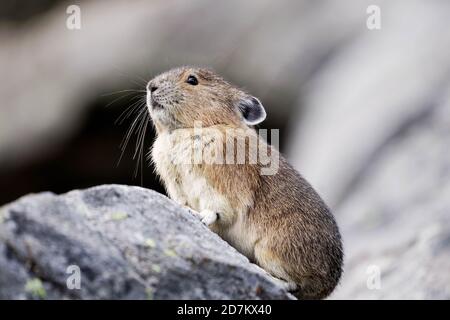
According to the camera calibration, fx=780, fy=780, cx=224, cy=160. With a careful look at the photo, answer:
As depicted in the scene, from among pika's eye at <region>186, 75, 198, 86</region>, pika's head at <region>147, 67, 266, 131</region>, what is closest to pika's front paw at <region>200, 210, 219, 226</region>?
pika's head at <region>147, 67, 266, 131</region>

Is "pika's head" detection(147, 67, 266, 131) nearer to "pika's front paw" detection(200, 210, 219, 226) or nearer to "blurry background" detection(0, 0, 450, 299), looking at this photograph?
"pika's front paw" detection(200, 210, 219, 226)

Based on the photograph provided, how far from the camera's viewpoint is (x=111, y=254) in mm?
6520

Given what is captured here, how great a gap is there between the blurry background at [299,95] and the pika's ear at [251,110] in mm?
4201

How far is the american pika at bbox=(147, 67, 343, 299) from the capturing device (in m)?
8.68

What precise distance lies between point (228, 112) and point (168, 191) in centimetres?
129

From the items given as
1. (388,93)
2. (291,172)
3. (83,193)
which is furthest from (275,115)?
(83,193)

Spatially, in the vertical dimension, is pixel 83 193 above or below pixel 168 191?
above

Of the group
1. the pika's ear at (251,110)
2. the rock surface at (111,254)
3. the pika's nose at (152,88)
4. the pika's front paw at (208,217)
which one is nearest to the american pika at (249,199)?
the pika's front paw at (208,217)

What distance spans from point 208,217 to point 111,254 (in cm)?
216

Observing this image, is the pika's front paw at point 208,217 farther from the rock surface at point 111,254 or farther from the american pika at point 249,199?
the rock surface at point 111,254

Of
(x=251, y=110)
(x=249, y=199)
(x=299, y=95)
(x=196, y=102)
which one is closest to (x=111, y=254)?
(x=249, y=199)

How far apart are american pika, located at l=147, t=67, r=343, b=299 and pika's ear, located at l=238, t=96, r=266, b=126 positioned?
1.39ft

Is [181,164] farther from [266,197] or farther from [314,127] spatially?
[314,127]
